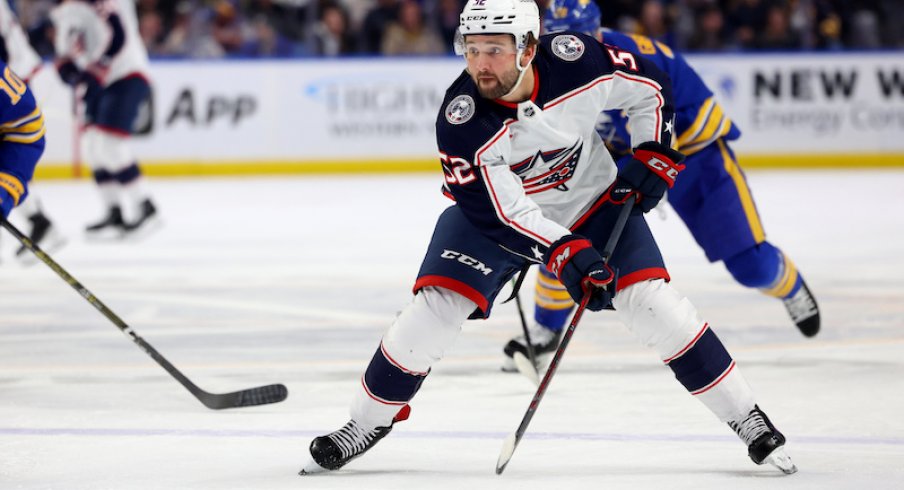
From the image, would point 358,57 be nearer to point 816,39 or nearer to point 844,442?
point 816,39

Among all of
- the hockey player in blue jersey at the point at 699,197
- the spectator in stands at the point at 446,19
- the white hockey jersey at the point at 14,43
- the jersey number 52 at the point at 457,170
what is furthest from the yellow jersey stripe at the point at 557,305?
the spectator in stands at the point at 446,19

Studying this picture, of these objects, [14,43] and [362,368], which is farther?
[14,43]

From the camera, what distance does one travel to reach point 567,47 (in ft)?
9.49

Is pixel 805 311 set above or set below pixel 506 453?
below

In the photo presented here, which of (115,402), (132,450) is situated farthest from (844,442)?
(115,402)

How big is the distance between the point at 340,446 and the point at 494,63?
0.82 m

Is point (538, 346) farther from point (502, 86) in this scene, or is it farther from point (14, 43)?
point (14, 43)

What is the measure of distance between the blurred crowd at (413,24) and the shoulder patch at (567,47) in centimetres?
706

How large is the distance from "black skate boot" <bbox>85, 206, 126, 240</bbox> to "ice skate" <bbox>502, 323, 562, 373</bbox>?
3705 millimetres

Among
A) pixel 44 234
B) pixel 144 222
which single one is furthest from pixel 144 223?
pixel 44 234

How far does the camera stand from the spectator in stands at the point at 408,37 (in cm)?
1017

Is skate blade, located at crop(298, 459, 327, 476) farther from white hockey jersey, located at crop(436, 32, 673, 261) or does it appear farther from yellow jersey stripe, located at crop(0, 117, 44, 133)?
yellow jersey stripe, located at crop(0, 117, 44, 133)

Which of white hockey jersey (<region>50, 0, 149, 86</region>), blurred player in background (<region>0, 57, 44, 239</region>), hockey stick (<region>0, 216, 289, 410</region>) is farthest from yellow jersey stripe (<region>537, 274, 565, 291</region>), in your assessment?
white hockey jersey (<region>50, 0, 149, 86</region>)

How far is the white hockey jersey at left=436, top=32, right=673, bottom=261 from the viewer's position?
2.71m
